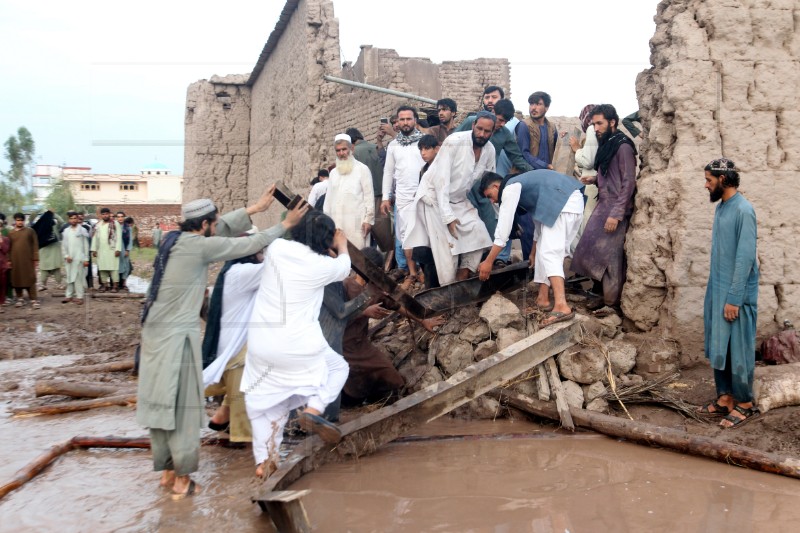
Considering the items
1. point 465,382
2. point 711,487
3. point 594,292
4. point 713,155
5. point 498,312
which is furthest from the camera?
point 594,292

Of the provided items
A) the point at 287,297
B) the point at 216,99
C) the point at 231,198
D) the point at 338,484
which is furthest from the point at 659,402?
the point at 216,99

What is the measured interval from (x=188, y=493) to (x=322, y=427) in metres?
0.82

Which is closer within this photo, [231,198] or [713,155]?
[713,155]

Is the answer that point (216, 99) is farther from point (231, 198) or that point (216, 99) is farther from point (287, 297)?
point (287, 297)

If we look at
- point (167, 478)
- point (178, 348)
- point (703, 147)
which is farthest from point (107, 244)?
point (703, 147)

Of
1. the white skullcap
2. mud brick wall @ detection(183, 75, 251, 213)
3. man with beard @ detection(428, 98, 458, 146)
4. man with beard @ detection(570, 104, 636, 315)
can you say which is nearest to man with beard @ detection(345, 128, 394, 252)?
man with beard @ detection(428, 98, 458, 146)

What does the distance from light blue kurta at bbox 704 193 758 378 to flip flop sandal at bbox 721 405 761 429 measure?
0.78ft

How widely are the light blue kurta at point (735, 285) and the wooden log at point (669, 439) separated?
1.94 feet

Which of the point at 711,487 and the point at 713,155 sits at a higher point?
the point at 713,155

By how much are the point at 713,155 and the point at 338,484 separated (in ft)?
11.6

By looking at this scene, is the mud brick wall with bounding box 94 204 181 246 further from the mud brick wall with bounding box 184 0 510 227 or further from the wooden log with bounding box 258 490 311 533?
the wooden log with bounding box 258 490 311 533

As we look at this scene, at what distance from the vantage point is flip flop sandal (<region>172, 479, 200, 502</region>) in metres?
3.87

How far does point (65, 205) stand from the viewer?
1243 inches

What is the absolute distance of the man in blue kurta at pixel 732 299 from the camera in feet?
14.6
